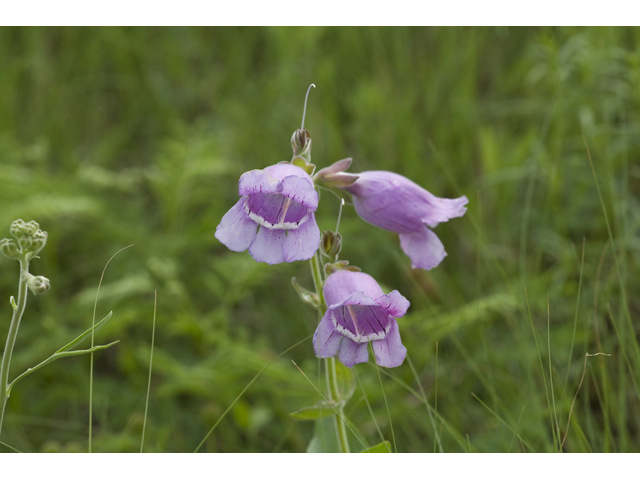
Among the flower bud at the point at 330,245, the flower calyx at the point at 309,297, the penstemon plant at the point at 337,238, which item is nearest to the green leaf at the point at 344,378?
the penstemon plant at the point at 337,238

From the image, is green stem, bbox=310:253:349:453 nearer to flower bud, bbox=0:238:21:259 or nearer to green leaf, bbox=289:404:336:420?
green leaf, bbox=289:404:336:420

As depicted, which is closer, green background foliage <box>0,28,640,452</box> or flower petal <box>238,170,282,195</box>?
flower petal <box>238,170,282,195</box>

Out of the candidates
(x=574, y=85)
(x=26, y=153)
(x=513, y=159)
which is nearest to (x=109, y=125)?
(x=26, y=153)

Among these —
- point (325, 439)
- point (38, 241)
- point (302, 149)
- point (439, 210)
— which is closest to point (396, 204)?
point (439, 210)

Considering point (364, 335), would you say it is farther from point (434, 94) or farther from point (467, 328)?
point (434, 94)

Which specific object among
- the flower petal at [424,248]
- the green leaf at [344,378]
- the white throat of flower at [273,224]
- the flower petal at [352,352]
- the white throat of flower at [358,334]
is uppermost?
the white throat of flower at [273,224]

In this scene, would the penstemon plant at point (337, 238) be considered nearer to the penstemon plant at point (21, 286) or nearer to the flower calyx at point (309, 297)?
the flower calyx at point (309, 297)

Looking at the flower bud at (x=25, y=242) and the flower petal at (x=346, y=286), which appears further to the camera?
the flower petal at (x=346, y=286)

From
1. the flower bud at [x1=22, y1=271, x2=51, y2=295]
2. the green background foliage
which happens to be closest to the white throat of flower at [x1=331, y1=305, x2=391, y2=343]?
the green background foliage
